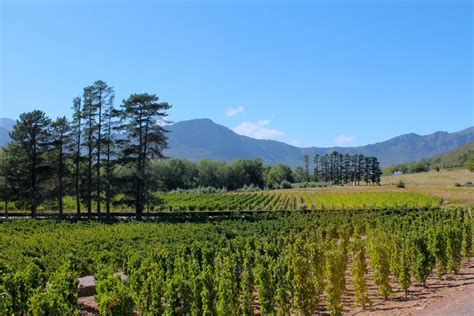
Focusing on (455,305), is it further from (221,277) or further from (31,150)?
(31,150)

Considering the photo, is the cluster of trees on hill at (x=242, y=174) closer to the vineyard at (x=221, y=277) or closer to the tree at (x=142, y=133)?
the tree at (x=142, y=133)

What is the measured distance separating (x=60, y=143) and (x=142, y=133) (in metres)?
9.33

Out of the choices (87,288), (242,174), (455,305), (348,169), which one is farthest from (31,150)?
(348,169)

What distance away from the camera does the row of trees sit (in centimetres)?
4434

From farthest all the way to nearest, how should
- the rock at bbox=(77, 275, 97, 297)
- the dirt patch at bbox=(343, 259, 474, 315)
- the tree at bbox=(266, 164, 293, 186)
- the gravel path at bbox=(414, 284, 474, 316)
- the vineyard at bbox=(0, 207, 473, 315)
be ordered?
1. the tree at bbox=(266, 164, 293, 186)
2. the rock at bbox=(77, 275, 97, 297)
3. the dirt patch at bbox=(343, 259, 474, 315)
4. the gravel path at bbox=(414, 284, 474, 316)
5. the vineyard at bbox=(0, 207, 473, 315)

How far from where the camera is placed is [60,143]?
46062 millimetres

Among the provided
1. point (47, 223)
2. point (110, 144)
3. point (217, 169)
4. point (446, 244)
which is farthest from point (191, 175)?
point (446, 244)

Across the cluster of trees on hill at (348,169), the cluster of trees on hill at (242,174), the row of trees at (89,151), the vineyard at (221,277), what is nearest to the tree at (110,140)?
the row of trees at (89,151)

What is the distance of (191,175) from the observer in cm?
13338

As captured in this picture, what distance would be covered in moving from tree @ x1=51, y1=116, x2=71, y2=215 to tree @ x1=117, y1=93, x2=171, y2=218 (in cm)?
682

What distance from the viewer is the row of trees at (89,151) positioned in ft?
145

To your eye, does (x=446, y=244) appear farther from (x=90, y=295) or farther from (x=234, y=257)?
(x=90, y=295)

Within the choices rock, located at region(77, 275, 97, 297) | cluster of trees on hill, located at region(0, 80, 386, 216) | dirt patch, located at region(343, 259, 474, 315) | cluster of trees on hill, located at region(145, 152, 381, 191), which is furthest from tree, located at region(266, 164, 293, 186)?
rock, located at region(77, 275, 97, 297)

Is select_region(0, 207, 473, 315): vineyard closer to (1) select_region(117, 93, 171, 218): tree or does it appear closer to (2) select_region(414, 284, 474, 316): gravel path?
(2) select_region(414, 284, 474, 316): gravel path
